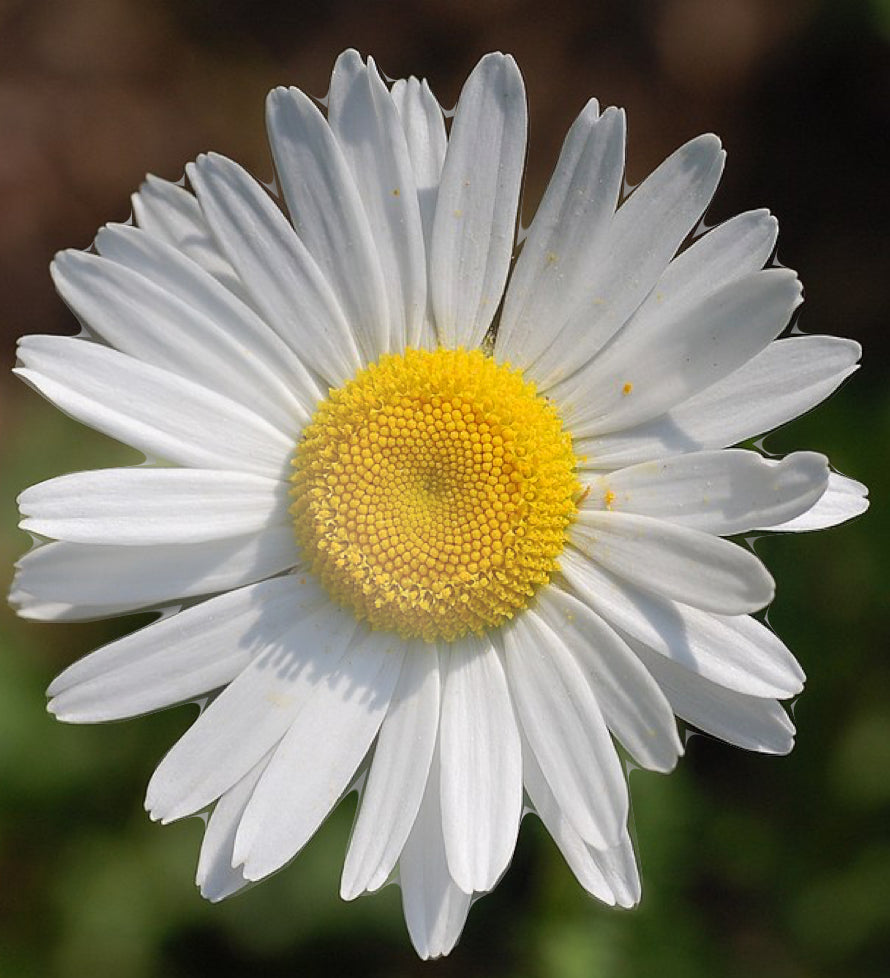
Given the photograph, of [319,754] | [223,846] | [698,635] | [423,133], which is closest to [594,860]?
[698,635]

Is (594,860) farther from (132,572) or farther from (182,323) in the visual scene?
(182,323)

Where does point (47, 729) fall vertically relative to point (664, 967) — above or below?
above

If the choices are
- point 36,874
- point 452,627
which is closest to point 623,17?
point 452,627

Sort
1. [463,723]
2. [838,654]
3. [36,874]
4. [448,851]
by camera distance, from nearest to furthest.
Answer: [448,851]
[463,723]
[838,654]
[36,874]

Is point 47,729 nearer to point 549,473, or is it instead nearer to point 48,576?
point 48,576

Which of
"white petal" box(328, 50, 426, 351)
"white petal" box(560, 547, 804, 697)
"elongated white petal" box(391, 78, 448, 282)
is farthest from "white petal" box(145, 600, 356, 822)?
"elongated white petal" box(391, 78, 448, 282)

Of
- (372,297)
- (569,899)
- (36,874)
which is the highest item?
(372,297)

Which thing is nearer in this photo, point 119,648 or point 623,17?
point 119,648
